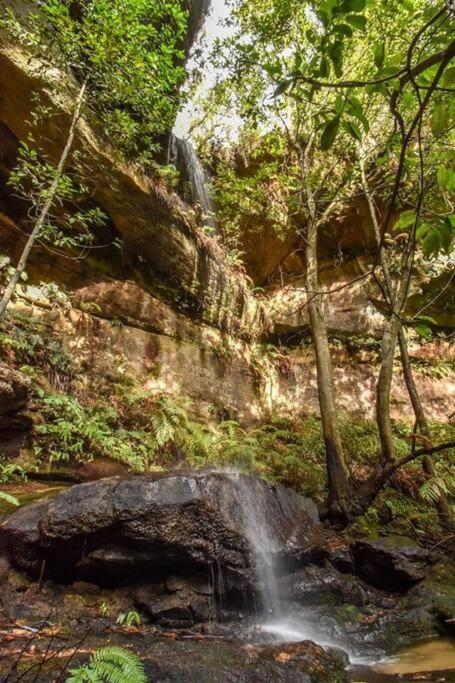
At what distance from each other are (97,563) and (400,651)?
2739mm

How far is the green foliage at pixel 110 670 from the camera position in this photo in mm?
1869

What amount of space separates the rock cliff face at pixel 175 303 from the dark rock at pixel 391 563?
2.80 m

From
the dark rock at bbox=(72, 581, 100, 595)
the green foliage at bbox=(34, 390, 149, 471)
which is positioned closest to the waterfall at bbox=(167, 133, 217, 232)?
the green foliage at bbox=(34, 390, 149, 471)

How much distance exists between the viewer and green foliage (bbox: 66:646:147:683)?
1869 mm

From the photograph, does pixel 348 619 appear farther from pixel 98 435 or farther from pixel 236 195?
pixel 236 195

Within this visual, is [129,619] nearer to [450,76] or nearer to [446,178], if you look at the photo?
[446,178]

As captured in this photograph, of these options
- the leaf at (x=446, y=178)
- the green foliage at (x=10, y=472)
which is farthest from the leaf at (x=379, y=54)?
the green foliage at (x=10, y=472)

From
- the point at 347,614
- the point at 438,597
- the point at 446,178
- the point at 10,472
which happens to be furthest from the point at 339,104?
the point at 10,472

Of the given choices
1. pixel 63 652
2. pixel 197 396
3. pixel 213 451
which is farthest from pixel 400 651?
pixel 197 396

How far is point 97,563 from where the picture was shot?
3.39 metres

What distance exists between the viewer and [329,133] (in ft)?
4.04

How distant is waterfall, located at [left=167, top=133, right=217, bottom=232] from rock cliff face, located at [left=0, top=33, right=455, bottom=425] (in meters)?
1.13

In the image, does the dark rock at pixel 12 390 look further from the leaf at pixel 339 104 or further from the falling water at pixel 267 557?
the leaf at pixel 339 104

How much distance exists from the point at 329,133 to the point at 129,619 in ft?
12.1
